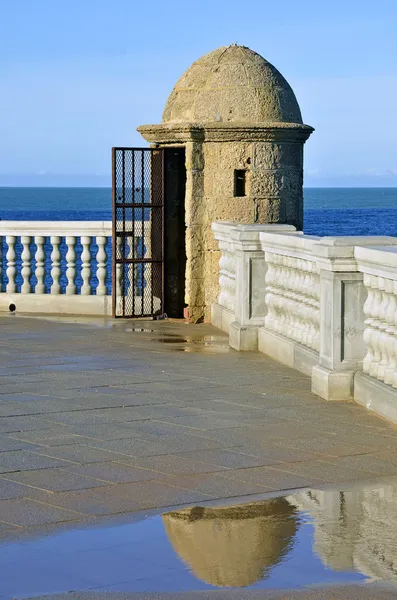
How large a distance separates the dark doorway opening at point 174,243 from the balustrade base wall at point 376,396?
18.9ft

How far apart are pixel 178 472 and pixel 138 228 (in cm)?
828

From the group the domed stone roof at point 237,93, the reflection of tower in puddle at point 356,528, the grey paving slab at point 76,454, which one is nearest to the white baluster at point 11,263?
the domed stone roof at point 237,93

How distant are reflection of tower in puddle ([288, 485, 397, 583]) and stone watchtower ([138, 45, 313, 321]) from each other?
25.5 ft

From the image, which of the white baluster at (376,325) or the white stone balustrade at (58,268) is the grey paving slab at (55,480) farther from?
the white stone balustrade at (58,268)

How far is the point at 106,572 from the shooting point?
4.79 m

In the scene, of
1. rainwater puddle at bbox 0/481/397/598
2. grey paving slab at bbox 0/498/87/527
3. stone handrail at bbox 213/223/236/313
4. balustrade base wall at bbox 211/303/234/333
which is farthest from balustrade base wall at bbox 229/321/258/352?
grey paving slab at bbox 0/498/87/527

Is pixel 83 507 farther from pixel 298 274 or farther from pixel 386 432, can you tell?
pixel 298 274

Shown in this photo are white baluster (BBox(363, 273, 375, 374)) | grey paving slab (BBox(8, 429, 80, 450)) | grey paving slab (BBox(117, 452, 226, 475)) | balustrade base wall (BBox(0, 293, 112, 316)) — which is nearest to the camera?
grey paving slab (BBox(117, 452, 226, 475))

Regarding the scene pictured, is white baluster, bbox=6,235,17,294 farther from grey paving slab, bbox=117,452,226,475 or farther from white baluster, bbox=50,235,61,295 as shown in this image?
grey paving slab, bbox=117,452,226,475

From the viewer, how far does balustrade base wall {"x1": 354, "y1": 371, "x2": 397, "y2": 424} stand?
25.9 feet

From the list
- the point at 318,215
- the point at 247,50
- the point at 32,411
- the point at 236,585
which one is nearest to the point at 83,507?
the point at 236,585

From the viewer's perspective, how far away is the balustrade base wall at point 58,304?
1478 centimetres

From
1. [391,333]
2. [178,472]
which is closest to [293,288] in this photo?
[391,333]

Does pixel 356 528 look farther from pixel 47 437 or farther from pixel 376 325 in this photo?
pixel 376 325
